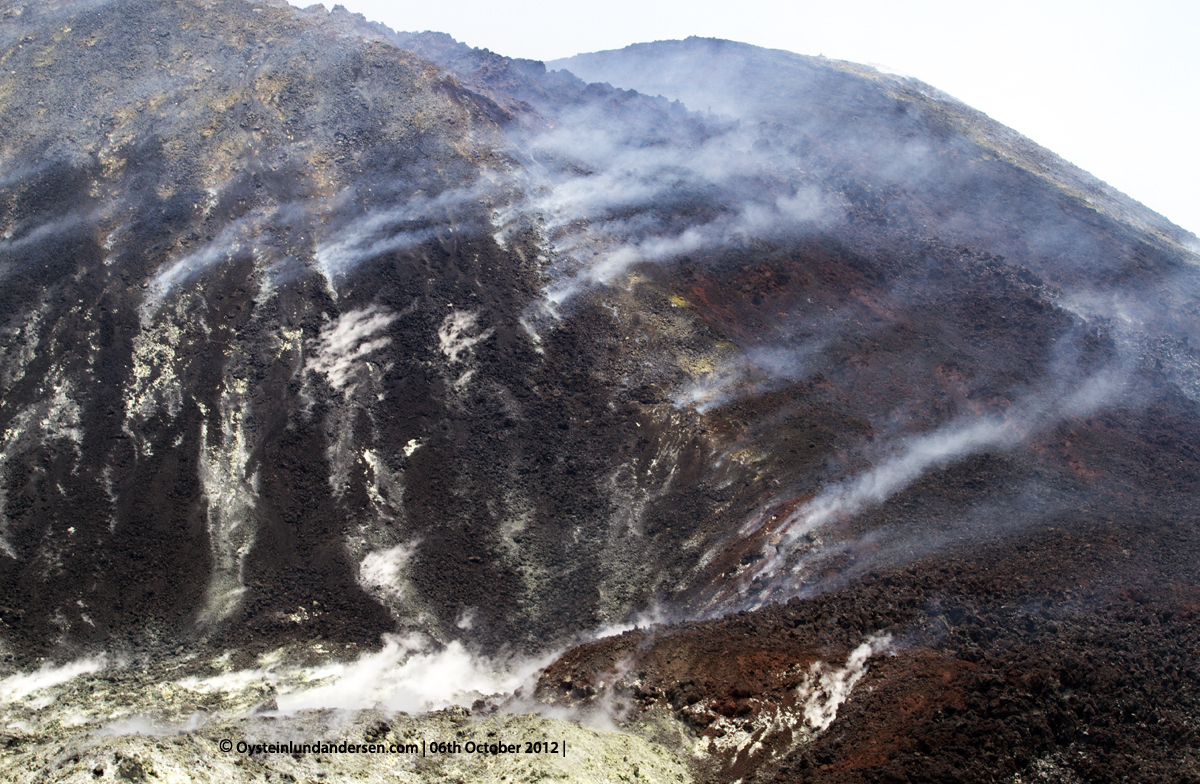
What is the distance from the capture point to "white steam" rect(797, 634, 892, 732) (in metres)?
13.2

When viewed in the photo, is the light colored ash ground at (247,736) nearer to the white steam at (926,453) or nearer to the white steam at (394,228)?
the white steam at (926,453)

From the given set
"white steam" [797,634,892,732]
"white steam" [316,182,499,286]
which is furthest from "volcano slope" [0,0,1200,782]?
"white steam" [316,182,499,286]

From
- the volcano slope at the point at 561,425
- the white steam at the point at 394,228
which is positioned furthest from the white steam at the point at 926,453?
the white steam at the point at 394,228

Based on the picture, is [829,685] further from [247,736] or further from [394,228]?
[394,228]

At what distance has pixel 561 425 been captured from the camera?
22203 millimetres

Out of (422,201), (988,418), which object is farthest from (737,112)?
(988,418)

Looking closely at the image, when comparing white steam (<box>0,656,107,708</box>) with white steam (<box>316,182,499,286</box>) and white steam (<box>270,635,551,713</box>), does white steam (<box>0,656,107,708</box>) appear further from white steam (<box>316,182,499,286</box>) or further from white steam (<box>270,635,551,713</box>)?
white steam (<box>316,182,499,286</box>)

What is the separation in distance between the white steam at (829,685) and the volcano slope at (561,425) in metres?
0.05

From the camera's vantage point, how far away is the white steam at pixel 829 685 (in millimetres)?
13211

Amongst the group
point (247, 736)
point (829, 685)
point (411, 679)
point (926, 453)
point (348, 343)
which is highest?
point (348, 343)

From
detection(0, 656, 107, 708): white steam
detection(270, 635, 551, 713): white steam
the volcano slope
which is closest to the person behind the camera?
the volcano slope

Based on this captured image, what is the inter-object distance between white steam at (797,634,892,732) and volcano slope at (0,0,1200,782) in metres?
0.05

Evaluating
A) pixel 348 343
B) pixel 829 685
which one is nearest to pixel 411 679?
pixel 829 685

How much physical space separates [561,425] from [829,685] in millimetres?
10924
